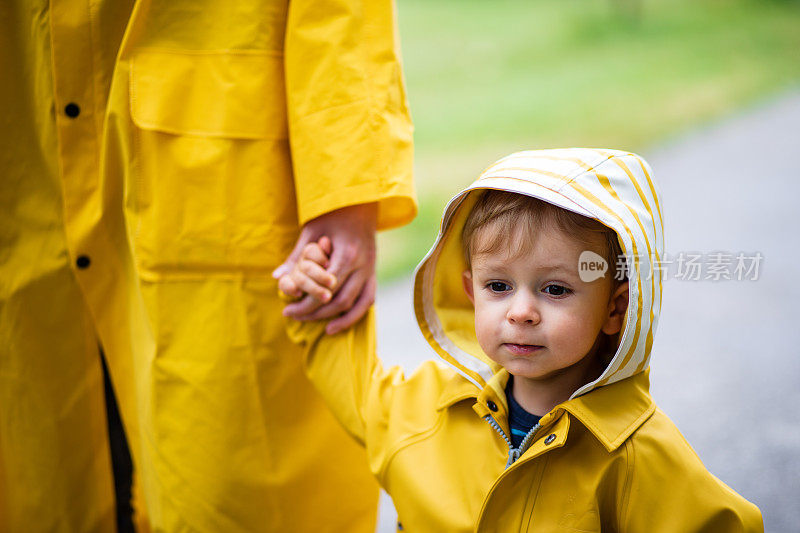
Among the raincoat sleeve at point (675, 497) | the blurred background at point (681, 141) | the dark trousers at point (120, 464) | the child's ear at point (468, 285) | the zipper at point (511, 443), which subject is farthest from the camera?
the blurred background at point (681, 141)

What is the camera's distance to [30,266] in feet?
4.84

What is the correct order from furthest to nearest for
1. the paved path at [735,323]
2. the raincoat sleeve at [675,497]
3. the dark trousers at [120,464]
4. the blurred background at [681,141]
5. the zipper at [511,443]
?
1. the blurred background at [681,141]
2. the paved path at [735,323]
3. the dark trousers at [120,464]
4. the zipper at [511,443]
5. the raincoat sleeve at [675,497]

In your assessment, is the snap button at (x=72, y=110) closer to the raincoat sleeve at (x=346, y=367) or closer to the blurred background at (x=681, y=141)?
the raincoat sleeve at (x=346, y=367)

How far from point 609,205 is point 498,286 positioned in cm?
20

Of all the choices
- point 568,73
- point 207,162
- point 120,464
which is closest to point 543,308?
point 207,162

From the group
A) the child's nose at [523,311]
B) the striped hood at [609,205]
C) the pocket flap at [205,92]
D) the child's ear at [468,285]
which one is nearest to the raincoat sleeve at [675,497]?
the striped hood at [609,205]

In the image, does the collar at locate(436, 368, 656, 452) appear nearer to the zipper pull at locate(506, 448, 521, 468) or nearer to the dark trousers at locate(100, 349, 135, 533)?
the zipper pull at locate(506, 448, 521, 468)

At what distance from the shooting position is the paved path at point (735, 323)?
2066 mm

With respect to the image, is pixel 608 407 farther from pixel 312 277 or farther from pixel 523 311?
pixel 312 277

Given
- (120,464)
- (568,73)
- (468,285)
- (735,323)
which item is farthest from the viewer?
(568,73)

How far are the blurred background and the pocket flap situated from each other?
1.21 m

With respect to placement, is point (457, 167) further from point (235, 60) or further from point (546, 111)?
point (235, 60)

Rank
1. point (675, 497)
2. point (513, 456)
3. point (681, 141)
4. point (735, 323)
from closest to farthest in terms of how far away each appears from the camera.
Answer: point (675, 497) → point (513, 456) → point (735, 323) → point (681, 141)

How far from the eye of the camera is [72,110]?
1399 millimetres
